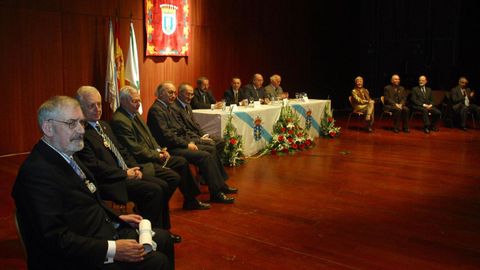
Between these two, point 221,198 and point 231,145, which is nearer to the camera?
point 221,198

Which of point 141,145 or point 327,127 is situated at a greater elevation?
point 141,145

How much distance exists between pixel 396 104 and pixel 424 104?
1.98ft

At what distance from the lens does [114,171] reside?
3.39 metres

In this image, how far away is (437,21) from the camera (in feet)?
41.6

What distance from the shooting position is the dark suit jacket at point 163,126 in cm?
484

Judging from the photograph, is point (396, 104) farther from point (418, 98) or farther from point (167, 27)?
point (167, 27)

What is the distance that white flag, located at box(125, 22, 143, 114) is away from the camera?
7830 millimetres

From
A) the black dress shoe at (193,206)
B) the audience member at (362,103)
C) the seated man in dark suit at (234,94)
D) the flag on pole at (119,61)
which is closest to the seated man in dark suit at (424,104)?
the audience member at (362,103)

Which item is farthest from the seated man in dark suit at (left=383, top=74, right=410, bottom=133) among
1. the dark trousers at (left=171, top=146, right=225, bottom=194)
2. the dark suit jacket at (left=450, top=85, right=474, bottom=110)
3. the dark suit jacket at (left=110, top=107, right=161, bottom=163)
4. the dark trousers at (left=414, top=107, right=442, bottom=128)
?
the dark suit jacket at (left=110, top=107, right=161, bottom=163)

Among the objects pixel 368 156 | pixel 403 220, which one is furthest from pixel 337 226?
pixel 368 156

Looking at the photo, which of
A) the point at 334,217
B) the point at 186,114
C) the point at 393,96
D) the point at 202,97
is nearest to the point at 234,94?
the point at 202,97

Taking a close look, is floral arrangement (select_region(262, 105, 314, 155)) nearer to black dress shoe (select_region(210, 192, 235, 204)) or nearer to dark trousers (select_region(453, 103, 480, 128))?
black dress shoe (select_region(210, 192, 235, 204))

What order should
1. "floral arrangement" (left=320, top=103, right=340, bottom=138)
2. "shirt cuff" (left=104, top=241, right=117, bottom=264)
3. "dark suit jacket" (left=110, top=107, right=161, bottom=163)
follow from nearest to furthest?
1. "shirt cuff" (left=104, top=241, right=117, bottom=264)
2. "dark suit jacket" (left=110, top=107, right=161, bottom=163)
3. "floral arrangement" (left=320, top=103, right=340, bottom=138)

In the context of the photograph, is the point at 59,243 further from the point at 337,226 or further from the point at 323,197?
the point at 323,197
